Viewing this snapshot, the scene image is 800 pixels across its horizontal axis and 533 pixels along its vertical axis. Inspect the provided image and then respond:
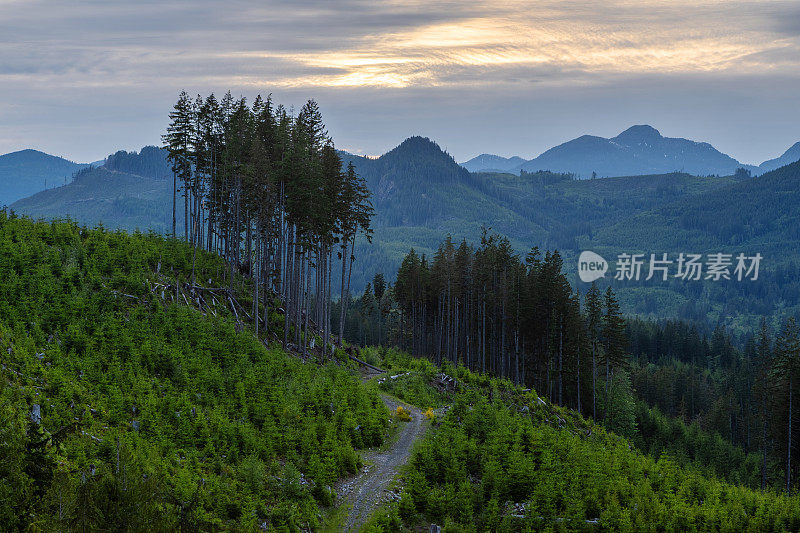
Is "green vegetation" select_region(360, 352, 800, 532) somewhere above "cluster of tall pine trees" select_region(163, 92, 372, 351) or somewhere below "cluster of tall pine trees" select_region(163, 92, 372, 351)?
below

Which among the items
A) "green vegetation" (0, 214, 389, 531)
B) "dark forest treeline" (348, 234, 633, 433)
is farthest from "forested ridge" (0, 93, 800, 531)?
"dark forest treeline" (348, 234, 633, 433)

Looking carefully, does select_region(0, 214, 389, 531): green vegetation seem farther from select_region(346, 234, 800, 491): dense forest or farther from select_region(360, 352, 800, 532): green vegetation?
select_region(346, 234, 800, 491): dense forest

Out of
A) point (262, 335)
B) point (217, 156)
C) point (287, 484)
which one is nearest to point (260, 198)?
point (262, 335)

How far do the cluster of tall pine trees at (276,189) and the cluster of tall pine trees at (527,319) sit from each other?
57.7ft

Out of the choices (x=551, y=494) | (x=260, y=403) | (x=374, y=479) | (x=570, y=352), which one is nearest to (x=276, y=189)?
(x=260, y=403)

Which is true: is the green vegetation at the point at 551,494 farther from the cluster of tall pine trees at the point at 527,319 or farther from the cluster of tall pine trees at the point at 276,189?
the cluster of tall pine trees at the point at 527,319

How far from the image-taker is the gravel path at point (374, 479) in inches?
779

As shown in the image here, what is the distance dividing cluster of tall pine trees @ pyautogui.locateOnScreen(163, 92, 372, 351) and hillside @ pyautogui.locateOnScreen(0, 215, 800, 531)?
9.66 metres

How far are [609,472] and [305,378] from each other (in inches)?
648

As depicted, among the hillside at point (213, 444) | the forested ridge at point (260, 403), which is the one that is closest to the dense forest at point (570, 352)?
the forested ridge at point (260, 403)

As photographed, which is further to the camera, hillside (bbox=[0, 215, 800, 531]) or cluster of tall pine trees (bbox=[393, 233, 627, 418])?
cluster of tall pine trees (bbox=[393, 233, 627, 418])

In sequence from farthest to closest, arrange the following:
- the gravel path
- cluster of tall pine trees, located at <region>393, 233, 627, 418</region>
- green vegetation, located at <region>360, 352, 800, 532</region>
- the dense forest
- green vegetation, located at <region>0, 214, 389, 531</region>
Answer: cluster of tall pine trees, located at <region>393, 233, 627, 418</region>
the dense forest
the gravel path
green vegetation, located at <region>360, 352, 800, 532</region>
green vegetation, located at <region>0, 214, 389, 531</region>

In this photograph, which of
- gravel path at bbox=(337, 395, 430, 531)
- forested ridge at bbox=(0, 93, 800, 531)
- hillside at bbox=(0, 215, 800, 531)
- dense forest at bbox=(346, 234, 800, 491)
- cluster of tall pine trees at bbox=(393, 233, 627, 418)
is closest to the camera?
hillside at bbox=(0, 215, 800, 531)

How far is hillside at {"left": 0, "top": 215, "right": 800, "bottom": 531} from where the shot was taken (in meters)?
15.0
